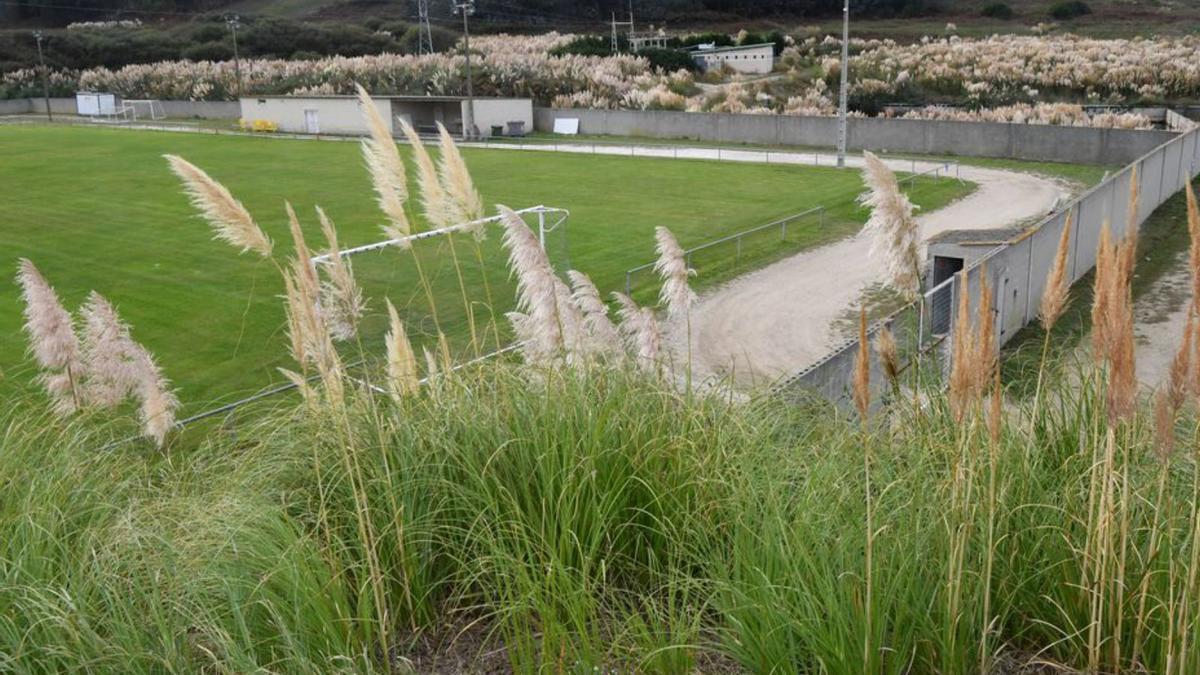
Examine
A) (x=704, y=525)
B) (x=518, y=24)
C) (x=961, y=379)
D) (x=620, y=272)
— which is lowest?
(x=620, y=272)

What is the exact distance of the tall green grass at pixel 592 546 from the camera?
4156 mm

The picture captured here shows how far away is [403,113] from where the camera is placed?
168 feet

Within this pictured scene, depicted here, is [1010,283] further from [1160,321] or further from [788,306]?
[788,306]

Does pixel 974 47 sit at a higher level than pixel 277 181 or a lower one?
higher

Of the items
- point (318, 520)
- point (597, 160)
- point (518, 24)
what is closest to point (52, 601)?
point (318, 520)

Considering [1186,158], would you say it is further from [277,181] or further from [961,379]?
[961,379]

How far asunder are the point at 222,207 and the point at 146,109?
72.5 m

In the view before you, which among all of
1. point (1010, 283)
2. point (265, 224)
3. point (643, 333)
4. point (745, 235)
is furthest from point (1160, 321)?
point (265, 224)

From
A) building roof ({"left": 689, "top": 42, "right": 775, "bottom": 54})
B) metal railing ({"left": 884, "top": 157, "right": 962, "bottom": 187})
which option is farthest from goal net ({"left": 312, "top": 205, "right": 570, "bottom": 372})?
building roof ({"left": 689, "top": 42, "right": 775, "bottom": 54})

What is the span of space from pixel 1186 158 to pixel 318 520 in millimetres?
29042

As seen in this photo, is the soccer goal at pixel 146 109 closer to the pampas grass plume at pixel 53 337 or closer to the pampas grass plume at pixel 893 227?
the pampas grass plume at pixel 53 337

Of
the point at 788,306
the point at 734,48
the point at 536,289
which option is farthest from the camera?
the point at 734,48

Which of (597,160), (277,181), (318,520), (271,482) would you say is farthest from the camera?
(597,160)

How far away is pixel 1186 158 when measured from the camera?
2838 centimetres
